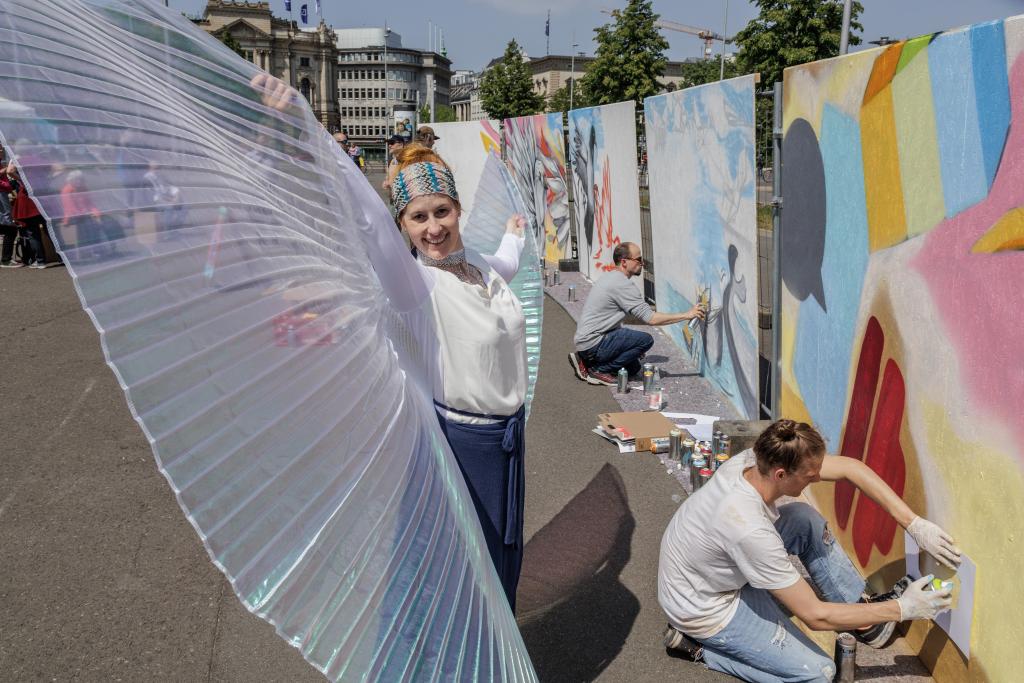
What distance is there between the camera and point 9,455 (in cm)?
579

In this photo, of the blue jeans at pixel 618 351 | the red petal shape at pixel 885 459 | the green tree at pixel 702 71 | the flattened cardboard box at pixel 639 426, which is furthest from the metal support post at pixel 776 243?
the green tree at pixel 702 71

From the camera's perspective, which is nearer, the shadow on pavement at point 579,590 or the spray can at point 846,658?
the spray can at point 846,658

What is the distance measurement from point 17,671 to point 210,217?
2.59 m

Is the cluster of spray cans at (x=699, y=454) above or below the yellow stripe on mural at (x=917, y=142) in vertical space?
below

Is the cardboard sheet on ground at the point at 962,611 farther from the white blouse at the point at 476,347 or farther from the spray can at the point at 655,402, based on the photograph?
the spray can at the point at 655,402

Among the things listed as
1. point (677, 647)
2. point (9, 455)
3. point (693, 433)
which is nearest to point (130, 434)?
point (9, 455)

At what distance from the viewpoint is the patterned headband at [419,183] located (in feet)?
8.79

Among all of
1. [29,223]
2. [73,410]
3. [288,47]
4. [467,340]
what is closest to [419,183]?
[467,340]

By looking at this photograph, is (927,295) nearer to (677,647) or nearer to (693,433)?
(677,647)

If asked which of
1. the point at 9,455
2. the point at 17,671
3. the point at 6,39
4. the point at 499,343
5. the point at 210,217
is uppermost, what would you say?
the point at 6,39

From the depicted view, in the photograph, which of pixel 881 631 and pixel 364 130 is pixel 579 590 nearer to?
pixel 881 631

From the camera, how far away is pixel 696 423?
6434mm

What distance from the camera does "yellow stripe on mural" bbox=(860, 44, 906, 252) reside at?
3.57 metres

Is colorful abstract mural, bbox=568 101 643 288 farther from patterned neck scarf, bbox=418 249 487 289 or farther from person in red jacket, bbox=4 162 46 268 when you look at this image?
person in red jacket, bbox=4 162 46 268
